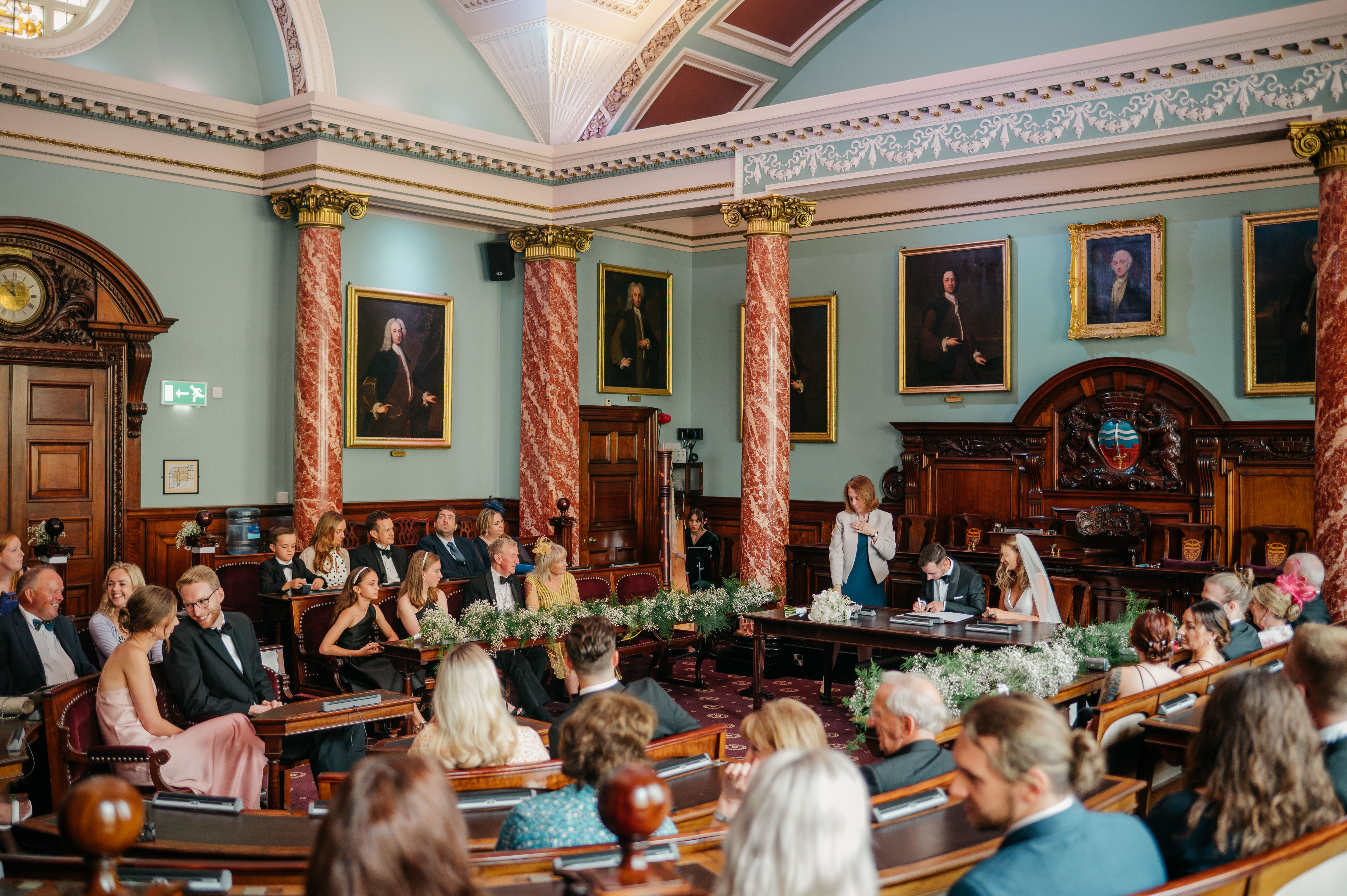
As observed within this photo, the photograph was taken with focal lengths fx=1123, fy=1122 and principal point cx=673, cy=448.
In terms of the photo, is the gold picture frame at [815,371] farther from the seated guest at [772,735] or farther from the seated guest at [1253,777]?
the seated guest at [1253,777]

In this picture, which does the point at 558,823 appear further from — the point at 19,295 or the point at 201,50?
the point at 201,50

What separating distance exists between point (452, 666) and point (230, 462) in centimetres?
893

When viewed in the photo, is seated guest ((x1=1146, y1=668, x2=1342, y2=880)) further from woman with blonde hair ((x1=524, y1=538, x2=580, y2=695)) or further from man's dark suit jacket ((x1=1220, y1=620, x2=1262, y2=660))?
woman with blonde hair ((x1=524, y1=538, x2=580, y2=695))

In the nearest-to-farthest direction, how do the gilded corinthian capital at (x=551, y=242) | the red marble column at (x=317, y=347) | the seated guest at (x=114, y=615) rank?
the seated guest at (x=114, y=615) < the red marble column at (x=317, y=347) < the gilded corinthian capital at (x=551, y=242)

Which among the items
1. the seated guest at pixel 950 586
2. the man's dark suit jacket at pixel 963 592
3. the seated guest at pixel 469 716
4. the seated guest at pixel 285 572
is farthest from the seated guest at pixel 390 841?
the seated guest at pixel 285 572

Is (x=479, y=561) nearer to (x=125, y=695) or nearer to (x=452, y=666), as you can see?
(x=125, y=695)

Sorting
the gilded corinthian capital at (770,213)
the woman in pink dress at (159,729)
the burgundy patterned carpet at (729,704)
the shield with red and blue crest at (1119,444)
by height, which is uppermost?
the gilded corinthian capital at (770,213)

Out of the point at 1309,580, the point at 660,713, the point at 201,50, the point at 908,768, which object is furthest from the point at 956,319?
the point at 908,768

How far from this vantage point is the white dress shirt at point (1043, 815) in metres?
2.64

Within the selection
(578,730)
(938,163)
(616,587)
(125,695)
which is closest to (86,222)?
(616,587)

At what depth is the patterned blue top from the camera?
314 cm

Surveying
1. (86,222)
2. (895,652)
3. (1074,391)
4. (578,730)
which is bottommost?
(895,652)

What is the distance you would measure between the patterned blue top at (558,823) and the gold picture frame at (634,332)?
12.6 metres

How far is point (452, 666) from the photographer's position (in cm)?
429
